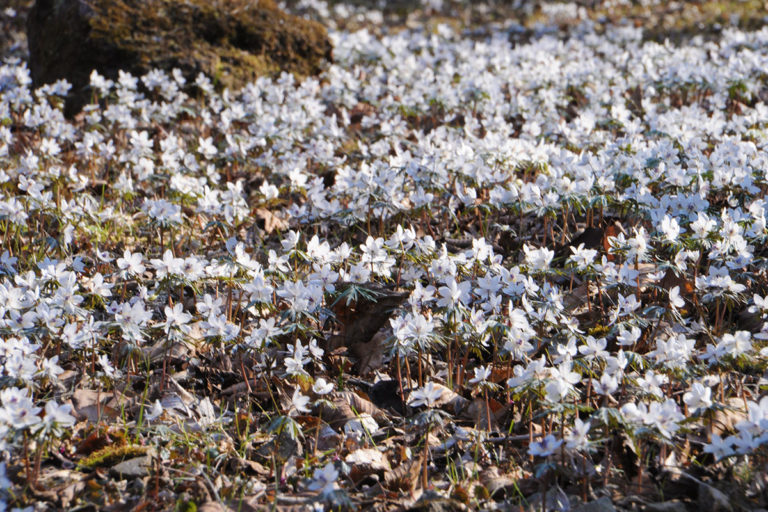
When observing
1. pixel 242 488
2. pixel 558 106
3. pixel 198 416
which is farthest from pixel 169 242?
pixel 558 106

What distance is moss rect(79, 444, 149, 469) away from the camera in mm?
2846

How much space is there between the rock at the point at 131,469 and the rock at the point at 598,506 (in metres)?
1.76

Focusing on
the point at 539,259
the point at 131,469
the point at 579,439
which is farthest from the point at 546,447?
the point at 131,469

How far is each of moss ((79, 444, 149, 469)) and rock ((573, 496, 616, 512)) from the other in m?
1.82

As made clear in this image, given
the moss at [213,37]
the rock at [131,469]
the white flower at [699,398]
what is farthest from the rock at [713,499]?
the moss at [213,37]

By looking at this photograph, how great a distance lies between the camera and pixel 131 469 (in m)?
→ 2.79

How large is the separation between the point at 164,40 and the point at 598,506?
22.3 ft

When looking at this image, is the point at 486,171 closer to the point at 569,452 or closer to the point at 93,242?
the point at 569,452

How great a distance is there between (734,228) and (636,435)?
5.52 ft

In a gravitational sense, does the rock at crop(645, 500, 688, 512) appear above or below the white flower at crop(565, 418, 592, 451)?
below

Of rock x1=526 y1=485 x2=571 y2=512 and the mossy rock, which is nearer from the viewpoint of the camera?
rock x1=526 y1=485 x2=571 y2=512

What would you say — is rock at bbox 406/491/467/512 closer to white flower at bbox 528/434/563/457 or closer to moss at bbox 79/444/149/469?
white flower at bbox 528/434/563/457

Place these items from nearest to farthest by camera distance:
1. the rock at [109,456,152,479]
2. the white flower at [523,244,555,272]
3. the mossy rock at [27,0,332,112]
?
the rock at [109,456,152,479]
the white flower at [523,244,555,272]
the mossy rock at [27,0,332,112]

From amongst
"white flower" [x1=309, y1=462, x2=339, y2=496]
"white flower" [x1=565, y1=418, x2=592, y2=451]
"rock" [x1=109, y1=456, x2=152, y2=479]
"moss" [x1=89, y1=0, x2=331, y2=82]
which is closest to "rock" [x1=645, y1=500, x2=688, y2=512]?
"white flower" [x1=565, y1=418, x2=592, y2=451]
